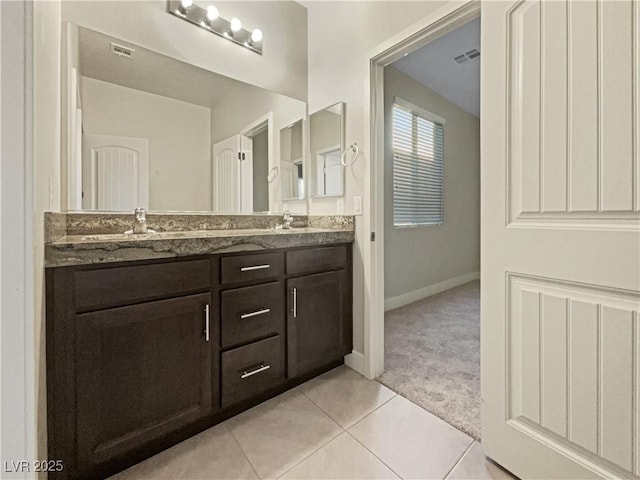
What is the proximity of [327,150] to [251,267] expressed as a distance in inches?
45.2

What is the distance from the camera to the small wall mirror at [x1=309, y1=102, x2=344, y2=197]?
206 cm

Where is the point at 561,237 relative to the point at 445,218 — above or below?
below

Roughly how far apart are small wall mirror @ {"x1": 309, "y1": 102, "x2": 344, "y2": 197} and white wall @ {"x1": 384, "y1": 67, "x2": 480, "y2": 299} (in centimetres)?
114

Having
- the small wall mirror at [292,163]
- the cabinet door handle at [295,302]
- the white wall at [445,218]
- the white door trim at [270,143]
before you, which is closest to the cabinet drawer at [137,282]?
the cabinet door handle at [295,302]

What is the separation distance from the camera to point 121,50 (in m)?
1.63

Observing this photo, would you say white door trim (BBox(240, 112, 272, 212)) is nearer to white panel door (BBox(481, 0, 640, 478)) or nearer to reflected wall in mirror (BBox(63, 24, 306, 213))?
reflected wall in mirror (BBox(63, 24, 306, 213))

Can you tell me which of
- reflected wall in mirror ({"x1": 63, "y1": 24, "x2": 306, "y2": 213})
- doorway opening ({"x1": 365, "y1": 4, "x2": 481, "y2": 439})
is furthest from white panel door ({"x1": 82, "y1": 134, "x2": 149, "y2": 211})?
doorway opening ({"x1": 365, "y1": 4, "x2": 481, "y2": 439})

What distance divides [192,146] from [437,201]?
10.1ft

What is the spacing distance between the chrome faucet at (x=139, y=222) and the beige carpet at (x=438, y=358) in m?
1.66

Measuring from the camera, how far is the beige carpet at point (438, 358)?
1576 millimetres

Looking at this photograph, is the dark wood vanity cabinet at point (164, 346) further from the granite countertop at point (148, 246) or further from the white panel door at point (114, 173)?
the white panel door at point (114, 173)

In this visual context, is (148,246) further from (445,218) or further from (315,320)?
(445,218)

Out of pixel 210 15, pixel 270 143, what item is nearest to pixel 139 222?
pixel 270 143

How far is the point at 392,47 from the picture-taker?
5.54ft
